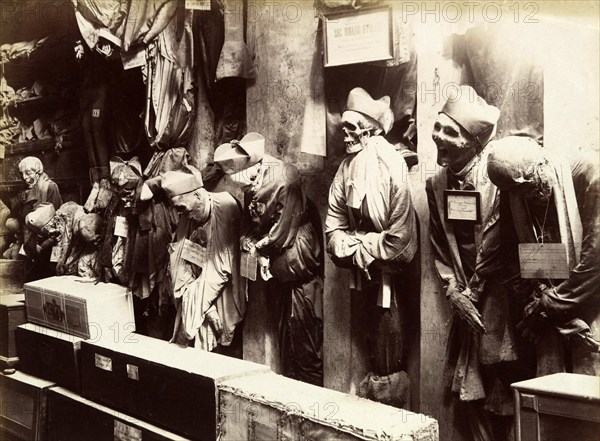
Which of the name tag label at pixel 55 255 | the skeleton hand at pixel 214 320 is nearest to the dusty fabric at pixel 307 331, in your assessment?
the skeleton hand at pixel 214 320

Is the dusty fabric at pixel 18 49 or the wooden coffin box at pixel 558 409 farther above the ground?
the dusty fabric at pixel 18 49

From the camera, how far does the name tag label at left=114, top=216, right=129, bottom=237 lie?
4.38 metres

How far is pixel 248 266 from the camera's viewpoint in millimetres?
3475

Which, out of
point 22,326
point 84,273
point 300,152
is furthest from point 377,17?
point 22,326

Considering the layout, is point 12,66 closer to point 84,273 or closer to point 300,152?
point 84,273

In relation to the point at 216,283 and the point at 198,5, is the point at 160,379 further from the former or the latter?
the point at 198,5

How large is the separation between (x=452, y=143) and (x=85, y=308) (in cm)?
257

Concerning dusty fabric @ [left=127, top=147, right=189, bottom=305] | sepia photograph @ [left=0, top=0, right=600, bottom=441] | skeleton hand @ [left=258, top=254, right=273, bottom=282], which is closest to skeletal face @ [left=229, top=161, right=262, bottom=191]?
sepia photograph @ [left=0, top=0, right=600, bottom=441]

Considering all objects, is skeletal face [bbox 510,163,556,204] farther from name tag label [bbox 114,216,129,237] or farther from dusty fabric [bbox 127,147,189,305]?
name tag label [bbox 114,216,129,237]

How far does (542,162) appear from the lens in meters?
2.32

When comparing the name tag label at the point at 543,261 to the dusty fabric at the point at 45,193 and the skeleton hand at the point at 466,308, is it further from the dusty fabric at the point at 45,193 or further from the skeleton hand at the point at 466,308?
the dusty fabric at the point at 45,193

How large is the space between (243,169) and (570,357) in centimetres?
174

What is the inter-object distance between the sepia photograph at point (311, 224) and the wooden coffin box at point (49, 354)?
0.05 ft

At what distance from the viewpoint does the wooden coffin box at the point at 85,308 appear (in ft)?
13.6
